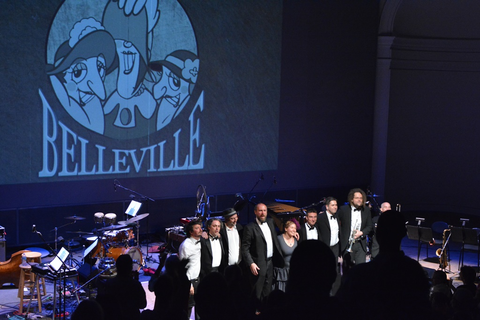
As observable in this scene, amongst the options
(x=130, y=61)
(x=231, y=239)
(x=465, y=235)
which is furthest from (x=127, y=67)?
(x=465, y=235)

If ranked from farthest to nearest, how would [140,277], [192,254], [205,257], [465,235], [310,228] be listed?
1. [465,235]
2. [140,277]
3. [310,228]
4. [205,257]
5. [192,254]

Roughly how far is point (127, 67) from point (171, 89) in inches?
37.9

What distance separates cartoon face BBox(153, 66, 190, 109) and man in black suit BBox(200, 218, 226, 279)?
16.4ft

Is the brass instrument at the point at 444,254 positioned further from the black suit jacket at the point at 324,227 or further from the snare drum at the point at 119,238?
the snare drum at the point at 119,238

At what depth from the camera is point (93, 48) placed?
9.93m

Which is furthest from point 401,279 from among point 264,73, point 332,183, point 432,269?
point 332,183

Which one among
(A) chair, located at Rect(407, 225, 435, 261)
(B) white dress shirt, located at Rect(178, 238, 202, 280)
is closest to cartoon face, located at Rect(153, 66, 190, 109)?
(A) chair, located at Rect(407, 225, 435, 261)

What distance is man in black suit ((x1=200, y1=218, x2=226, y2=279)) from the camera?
619 cm

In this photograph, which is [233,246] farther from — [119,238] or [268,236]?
[119,238]

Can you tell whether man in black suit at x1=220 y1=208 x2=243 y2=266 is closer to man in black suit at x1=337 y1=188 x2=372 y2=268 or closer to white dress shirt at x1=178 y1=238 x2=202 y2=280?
white dress shirt at x1=178 y1=238 x2=202 y2=280

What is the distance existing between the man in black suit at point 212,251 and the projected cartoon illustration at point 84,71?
15.5 ft

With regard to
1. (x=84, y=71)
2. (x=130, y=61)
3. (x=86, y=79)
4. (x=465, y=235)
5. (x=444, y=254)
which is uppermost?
(x=130, y=61)

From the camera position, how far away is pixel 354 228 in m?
7.70

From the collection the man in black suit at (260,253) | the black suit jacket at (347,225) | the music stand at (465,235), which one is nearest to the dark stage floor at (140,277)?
the music stand at (465,235)
